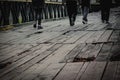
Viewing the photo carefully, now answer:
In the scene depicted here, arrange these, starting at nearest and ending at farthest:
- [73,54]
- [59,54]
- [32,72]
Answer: [32,72] → [73,54] → [59,54]

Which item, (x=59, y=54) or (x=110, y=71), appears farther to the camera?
(x=59, y=54)

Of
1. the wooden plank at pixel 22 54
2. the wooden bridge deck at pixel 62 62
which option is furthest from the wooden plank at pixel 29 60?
the wooden plank at pixel 22 54

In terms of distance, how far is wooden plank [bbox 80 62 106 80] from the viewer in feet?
10.0

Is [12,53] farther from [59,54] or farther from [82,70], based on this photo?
[82,70]

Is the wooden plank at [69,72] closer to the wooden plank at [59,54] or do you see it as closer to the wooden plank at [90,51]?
the wooden plank at [59,54]

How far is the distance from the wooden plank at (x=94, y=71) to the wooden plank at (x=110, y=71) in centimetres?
7

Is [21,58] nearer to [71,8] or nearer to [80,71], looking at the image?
[80,71]

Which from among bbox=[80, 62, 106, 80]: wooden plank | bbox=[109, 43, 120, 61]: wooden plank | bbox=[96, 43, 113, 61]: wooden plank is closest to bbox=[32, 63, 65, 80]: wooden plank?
bbox=[80, 62, 106, 80]: wooden plank

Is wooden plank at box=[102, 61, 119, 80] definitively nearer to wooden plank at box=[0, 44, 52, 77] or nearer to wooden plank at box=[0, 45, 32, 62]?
wooden plank at box=[0, 44, 52, 77]

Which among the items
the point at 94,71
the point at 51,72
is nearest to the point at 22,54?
the point at 51,72

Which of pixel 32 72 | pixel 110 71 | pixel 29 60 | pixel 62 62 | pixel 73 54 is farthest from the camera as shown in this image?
pixel 73 54

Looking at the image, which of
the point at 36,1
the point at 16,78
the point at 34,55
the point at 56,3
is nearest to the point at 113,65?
the point at 16,78

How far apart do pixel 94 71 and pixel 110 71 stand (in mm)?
212

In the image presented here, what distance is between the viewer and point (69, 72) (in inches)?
131
